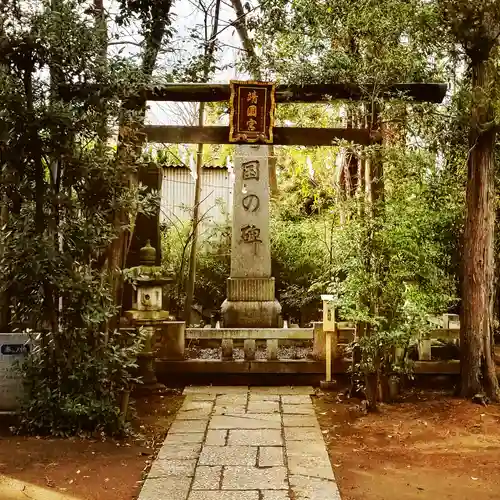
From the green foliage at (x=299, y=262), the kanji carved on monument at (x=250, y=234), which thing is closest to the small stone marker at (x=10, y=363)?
the kanji carved on monument at (x=250, y=234)

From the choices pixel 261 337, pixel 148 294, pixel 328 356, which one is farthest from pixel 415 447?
pixel 148 294

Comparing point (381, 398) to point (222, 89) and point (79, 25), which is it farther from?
point (79, 25)

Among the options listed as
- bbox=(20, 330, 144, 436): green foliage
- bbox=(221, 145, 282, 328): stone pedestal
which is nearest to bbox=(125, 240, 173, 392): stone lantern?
bbox=(20, 330, 144, 436): green foliage

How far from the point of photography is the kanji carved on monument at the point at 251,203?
459 inches

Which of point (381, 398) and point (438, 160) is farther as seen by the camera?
point (438, 160)

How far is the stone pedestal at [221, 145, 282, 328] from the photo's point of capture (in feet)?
38.1

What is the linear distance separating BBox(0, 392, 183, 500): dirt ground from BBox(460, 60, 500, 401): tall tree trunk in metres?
3.55

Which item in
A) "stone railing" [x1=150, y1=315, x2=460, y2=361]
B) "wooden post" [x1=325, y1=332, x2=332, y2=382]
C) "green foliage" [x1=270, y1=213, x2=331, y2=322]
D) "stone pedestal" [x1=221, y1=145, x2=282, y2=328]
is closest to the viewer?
"wooden post" [x1=325, y1=332, x2=332, y2=382]

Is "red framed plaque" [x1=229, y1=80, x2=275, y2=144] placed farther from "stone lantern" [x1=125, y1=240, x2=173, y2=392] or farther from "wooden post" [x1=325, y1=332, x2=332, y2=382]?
"wooden post" [x1=325, y1=332, x2=332, y2=382]

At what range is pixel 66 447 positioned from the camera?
508 centimetres

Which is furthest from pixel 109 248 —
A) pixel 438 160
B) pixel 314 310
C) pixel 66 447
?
pixel 314 310

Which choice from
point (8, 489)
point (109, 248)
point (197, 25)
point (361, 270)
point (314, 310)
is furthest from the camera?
point (314, 310)

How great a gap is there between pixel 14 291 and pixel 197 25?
436 cm

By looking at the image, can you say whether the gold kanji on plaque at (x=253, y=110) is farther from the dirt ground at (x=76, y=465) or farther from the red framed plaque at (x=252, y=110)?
the dirt ground at (x=76, y=465)
